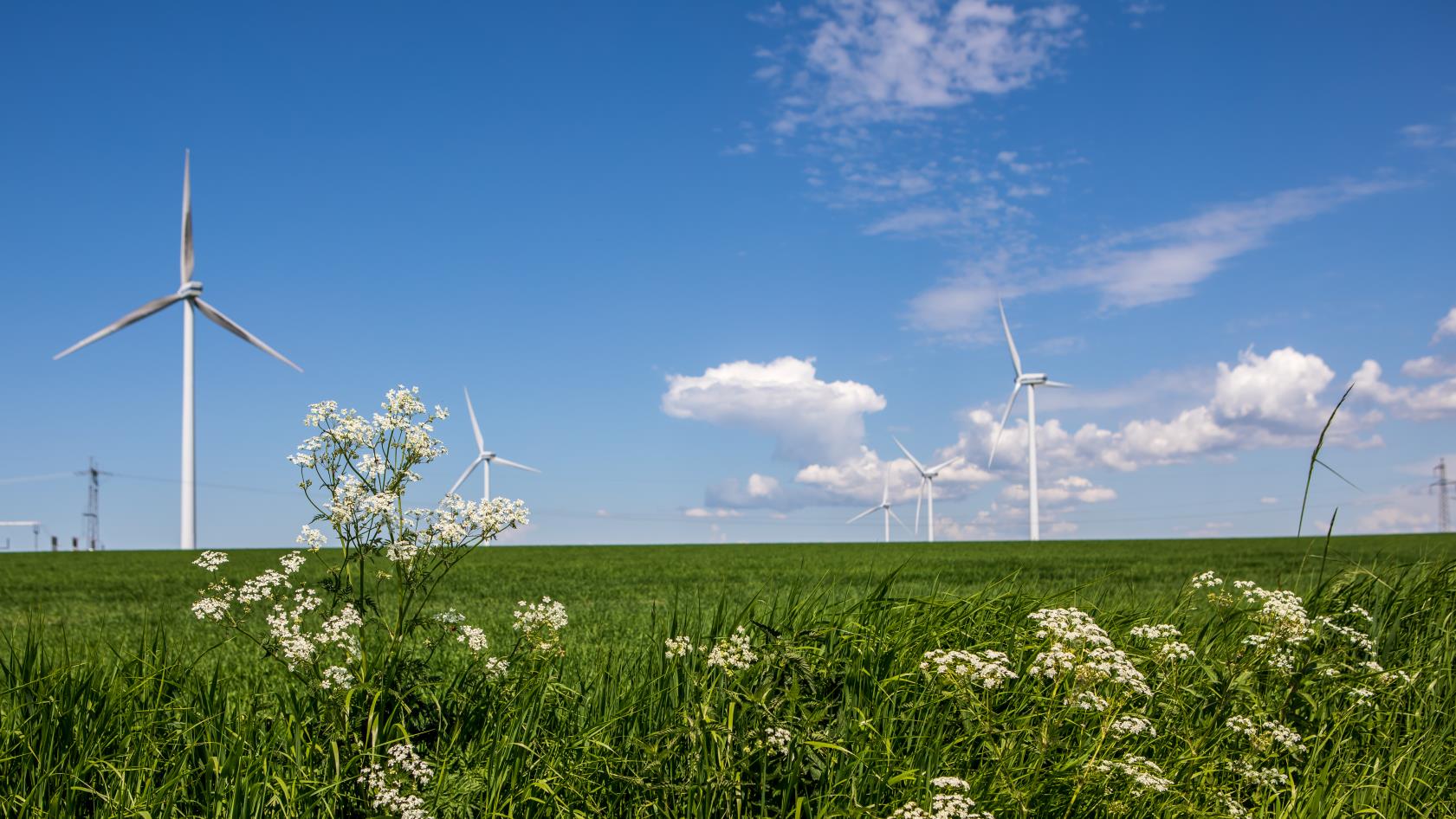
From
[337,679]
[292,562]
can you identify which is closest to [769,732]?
[337,679]

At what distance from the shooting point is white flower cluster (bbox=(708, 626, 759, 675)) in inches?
191

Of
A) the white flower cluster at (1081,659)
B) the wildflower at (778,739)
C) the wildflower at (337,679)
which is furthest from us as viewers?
the white flower cluster at (1081,659)

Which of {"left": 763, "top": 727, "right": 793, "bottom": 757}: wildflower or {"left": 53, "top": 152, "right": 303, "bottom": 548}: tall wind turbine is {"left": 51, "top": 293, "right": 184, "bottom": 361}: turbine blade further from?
{"left": 763, "top": 727, "right": 793, "bottom": 757}: wildflower

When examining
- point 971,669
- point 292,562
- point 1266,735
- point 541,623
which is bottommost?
point 1266,735

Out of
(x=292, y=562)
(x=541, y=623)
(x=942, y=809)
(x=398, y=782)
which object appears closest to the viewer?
(x=942, y=809)

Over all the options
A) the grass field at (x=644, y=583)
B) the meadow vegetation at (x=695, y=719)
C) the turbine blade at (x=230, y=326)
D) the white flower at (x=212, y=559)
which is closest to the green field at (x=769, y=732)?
the meadow vegetation at (x=695, y=719)

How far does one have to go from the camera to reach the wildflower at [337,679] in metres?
4.52

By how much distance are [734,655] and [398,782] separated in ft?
5.76

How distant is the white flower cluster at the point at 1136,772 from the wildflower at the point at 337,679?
11.6ft

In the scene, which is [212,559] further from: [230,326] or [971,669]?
[230,326]

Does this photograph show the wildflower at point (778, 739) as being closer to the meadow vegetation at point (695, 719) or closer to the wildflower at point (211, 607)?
the meadow vegetation at point (695, 719)

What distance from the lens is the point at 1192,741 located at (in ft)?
18.3

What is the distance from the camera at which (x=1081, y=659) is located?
4.96 m

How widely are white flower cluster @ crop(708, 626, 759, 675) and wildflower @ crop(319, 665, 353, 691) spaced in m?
1.77
